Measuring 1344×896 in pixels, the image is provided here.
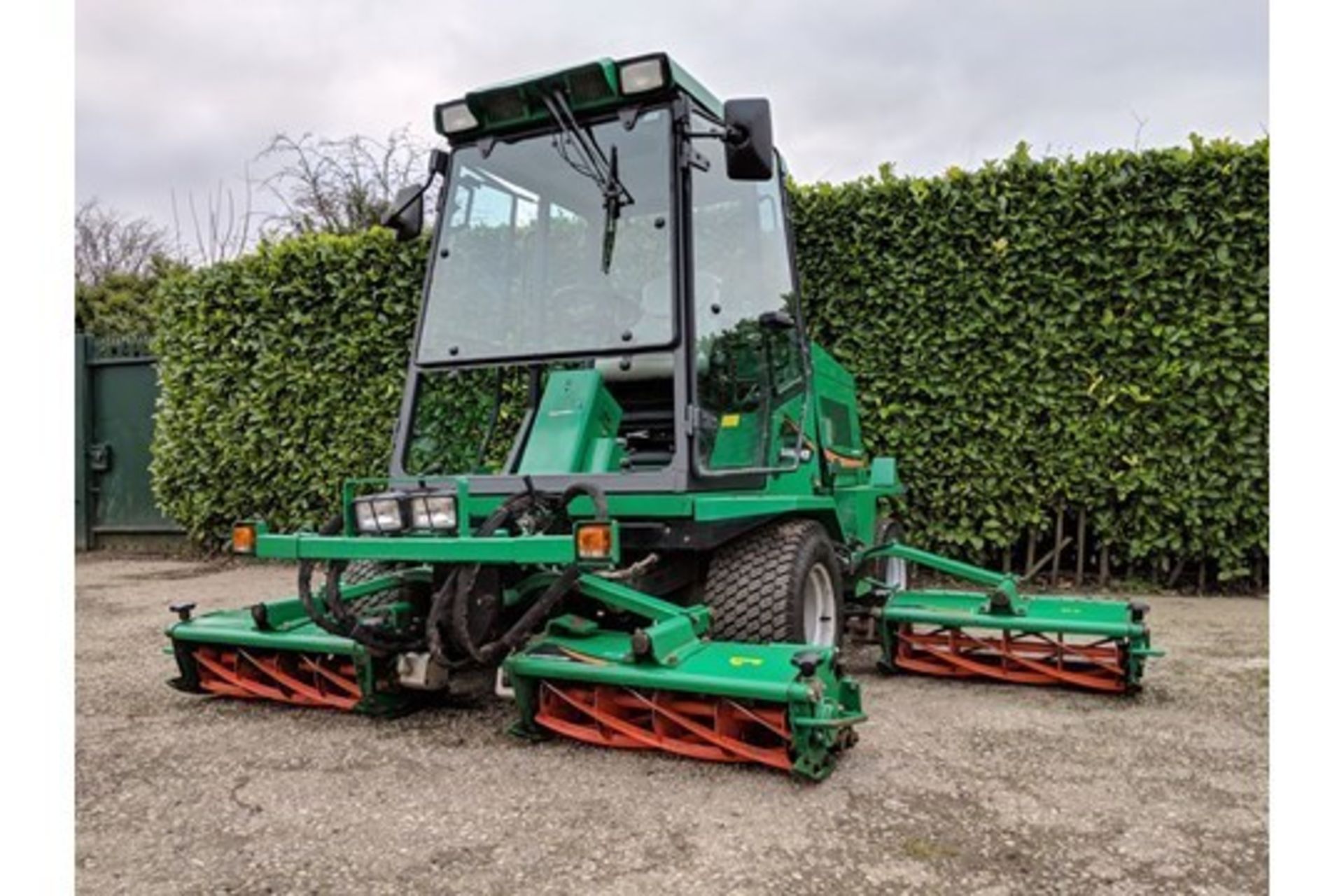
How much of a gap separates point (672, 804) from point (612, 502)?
1158mm

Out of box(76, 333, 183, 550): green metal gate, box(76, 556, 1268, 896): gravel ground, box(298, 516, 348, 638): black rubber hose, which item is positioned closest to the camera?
box(76, 556, 1268, 896): gravel ground

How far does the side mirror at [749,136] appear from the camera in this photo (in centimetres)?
341

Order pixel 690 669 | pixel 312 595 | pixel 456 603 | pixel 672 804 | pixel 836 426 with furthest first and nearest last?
pixel 836 426
pixel 312 595
pixel 456 603
pixel 690 669
pixel 672 804

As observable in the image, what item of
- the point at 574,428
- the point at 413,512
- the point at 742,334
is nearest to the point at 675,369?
the point at 574,428

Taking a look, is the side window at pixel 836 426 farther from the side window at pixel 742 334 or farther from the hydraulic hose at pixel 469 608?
the hydraulic hose at pixel 469 608

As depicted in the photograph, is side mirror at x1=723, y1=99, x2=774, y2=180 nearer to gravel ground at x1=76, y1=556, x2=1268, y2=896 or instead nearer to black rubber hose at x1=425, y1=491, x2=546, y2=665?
black rubber hose at x1=425, y1=491, x2=546, y2=665

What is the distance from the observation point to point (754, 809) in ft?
8.93

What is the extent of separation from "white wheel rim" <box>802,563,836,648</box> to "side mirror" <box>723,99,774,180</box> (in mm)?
1605

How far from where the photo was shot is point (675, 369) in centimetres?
362

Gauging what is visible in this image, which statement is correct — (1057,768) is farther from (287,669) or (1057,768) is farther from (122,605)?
(122,605)

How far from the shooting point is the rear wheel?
138 inches

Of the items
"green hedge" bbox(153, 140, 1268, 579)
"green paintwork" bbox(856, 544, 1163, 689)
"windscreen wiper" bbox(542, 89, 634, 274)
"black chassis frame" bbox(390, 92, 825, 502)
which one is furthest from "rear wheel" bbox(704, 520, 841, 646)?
"green hedge" bbox(153, 140, 1268, 579)

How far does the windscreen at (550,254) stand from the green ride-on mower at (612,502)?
1 cm

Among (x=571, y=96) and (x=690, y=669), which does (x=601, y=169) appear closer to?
(x=571, y=96)
